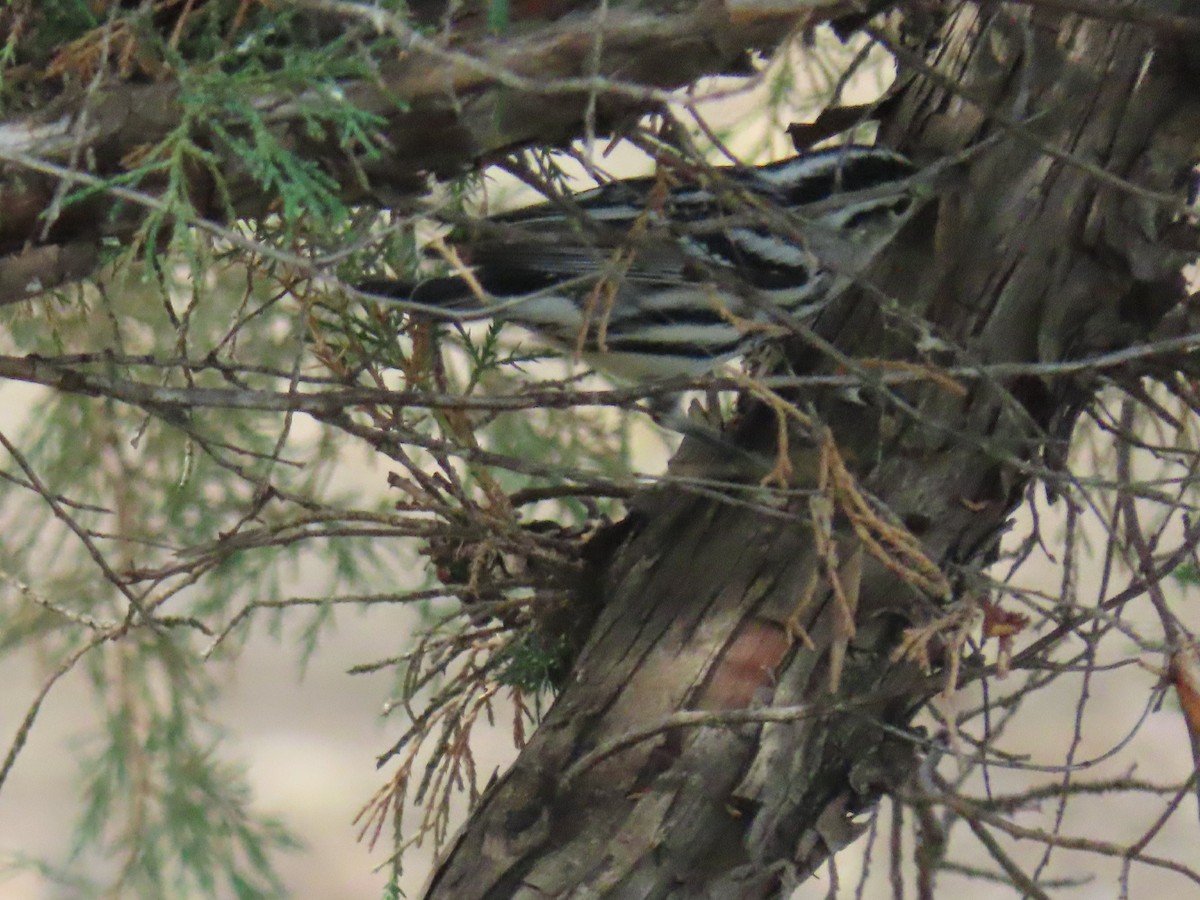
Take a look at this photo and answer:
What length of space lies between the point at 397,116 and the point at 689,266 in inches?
9.5

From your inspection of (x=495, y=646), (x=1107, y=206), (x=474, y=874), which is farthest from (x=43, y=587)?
(x=1107, y=206)

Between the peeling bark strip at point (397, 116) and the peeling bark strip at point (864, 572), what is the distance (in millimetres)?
299

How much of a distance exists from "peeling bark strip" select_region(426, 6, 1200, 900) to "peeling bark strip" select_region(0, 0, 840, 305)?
299 millimetres

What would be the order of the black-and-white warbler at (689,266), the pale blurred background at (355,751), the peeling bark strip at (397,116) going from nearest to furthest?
the peeling bark strip at (397,116) → the black-and-white warbler at (689,266) → the pale blurred background at (355,751)

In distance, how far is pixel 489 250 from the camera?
1.02m

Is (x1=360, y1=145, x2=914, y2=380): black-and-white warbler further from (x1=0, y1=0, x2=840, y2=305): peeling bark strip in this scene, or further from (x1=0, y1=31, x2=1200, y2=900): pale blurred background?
(x1=0, y1=31, x2=1200, y2=900): pale blurred background

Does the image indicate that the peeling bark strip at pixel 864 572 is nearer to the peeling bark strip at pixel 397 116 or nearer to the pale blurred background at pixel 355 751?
the peeling bark strip at pixel 397 116

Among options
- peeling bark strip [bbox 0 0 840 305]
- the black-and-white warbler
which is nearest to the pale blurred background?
the black-and-white warbler

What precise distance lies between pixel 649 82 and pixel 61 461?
998mm

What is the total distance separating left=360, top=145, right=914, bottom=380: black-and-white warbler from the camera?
978 mm

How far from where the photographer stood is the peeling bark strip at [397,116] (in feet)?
2.47

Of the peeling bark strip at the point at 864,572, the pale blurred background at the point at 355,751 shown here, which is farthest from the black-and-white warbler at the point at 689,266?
the pale blurred background at the point at 355,751

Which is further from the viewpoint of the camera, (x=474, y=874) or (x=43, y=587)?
(x=43, y=587)

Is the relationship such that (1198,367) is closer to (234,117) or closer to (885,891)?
(234,117)
